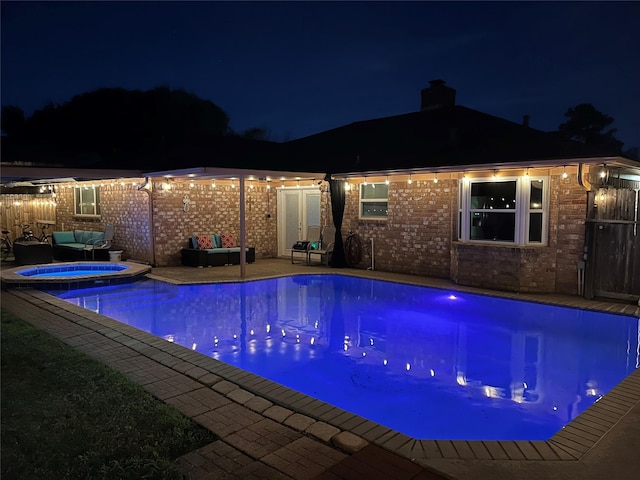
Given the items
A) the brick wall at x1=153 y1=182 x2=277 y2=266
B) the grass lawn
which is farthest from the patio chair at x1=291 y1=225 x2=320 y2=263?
the grass lawn

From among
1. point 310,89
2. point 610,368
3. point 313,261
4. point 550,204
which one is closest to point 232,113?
point 310,89

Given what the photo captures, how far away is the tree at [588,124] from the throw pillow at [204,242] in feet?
83.3

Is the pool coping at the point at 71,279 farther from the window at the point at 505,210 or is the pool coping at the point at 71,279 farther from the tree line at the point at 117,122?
the tree line at the point at 117,122

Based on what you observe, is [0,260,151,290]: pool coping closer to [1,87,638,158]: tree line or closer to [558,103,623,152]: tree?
[1,87,638,158]: tree line

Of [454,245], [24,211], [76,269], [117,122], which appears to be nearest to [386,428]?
[454,245]

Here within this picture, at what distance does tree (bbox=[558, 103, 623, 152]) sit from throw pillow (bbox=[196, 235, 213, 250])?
83.3ft

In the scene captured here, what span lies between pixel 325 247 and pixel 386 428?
409 inches

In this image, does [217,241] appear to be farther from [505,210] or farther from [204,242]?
[505,210]

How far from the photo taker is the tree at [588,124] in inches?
1209

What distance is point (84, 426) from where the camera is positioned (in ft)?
11.9

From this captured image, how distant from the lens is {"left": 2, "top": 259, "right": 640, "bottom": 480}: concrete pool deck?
10.1 feet

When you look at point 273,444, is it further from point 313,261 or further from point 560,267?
point 313,261

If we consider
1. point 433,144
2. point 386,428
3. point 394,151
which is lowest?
point 386,428

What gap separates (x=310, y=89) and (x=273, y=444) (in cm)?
4428
